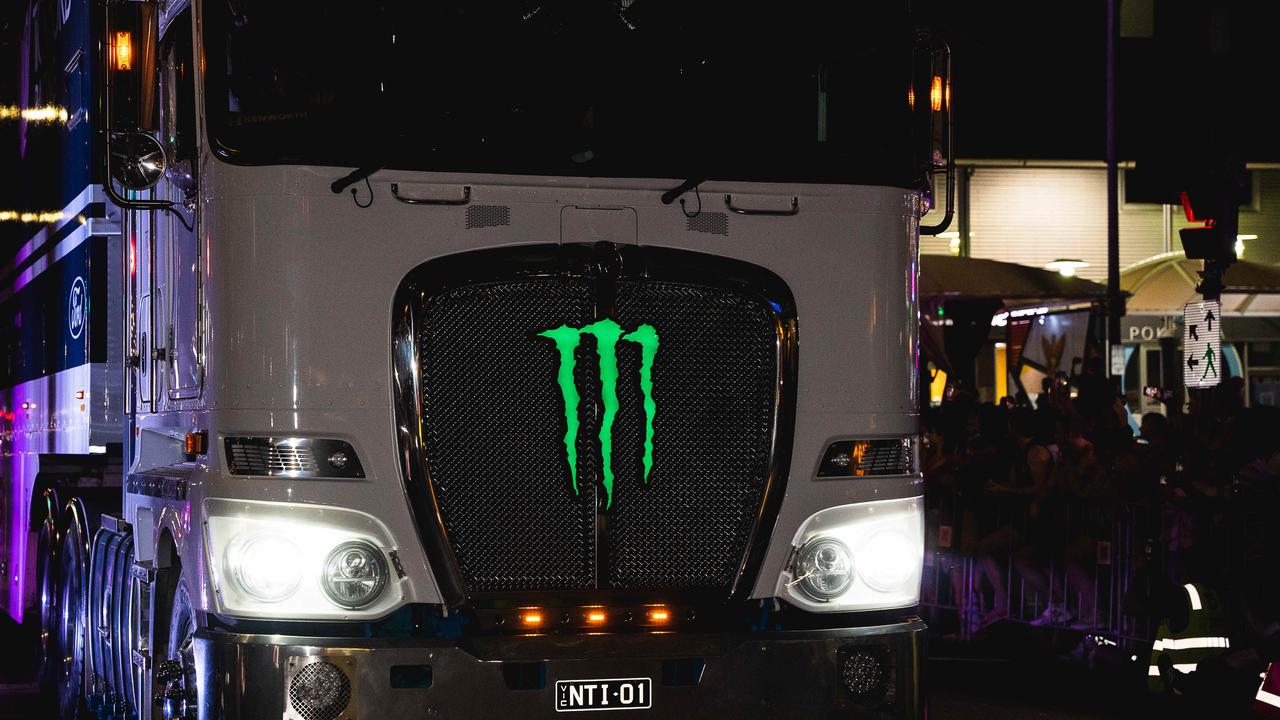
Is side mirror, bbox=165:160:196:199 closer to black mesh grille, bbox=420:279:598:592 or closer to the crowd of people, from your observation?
black mesh grille, bbox=420:279:598:592

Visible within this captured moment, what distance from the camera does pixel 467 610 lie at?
579cm

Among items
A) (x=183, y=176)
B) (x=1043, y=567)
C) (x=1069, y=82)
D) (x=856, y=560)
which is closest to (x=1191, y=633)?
(x=1043, y=567)

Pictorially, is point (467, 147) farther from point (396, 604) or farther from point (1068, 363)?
point (1068, 363)

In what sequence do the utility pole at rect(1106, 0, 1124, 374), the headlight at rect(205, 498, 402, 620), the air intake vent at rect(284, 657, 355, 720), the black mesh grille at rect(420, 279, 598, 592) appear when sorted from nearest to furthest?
the air intake vent at rect(284, 657, 355, 720), the headlight at rect(205, 498, 402, 620), the black mesh grille at rect(420, 279, 598, 592), the utility pole at rect(1106, 0, 1124, 374)

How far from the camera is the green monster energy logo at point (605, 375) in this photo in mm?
5910

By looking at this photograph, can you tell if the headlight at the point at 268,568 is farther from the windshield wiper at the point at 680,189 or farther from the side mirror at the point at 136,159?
the windshield wiper at the point at 680,189

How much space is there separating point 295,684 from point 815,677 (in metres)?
1.76

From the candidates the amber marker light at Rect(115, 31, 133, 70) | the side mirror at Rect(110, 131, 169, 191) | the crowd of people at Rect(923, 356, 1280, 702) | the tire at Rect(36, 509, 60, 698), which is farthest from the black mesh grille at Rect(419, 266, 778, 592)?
the crowd of people at Rect(923, 356, 1280, 702)

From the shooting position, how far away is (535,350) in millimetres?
5887

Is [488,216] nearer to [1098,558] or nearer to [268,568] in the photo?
[268,568]

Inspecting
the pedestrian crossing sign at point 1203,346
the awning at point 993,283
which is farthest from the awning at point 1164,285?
the pedestrian crossing sign at point 1203,346

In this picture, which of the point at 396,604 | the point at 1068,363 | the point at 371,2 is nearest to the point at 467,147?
the point at 371,2

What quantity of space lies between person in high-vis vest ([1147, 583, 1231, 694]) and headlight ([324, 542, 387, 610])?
6.22 m

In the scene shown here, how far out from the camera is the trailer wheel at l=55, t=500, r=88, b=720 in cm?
909
